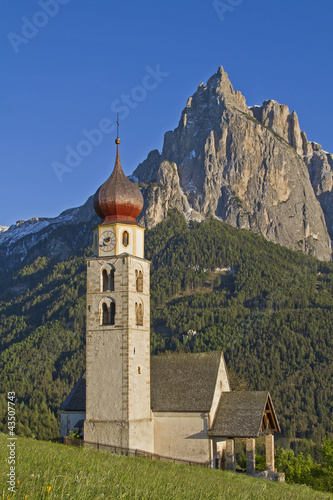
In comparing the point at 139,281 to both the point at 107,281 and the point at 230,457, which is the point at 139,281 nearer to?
the point at 107,281

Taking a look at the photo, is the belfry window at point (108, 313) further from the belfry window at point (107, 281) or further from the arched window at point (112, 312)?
the belfry window at point (107, 281)

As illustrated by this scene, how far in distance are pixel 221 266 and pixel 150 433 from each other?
160473 mm

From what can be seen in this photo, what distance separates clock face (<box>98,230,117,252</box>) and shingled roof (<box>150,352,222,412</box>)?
29.3ft

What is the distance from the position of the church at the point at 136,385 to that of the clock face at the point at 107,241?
0.06 m

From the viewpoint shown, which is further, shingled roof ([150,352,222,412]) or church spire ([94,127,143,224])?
church spire ([94,127,143,224])

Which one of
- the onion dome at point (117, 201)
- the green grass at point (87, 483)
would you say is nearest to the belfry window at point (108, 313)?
the onion dome at point (117, 201)

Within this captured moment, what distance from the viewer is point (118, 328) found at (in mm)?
38438

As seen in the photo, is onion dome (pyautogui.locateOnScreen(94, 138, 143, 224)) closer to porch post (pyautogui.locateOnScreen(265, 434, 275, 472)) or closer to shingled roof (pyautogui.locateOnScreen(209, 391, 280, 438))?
shingled roof (pyautogui.locateOnScreen(209, 391, 280, 438))

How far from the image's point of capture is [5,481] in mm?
12789

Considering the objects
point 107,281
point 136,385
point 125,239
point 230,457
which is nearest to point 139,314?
point 107,281

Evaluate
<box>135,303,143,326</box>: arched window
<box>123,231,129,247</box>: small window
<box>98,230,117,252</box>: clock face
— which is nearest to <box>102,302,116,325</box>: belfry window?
<box>135,303,143,326</box>: arched window

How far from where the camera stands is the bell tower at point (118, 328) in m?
37.5

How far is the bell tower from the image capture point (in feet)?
123

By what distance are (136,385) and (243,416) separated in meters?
6.88
